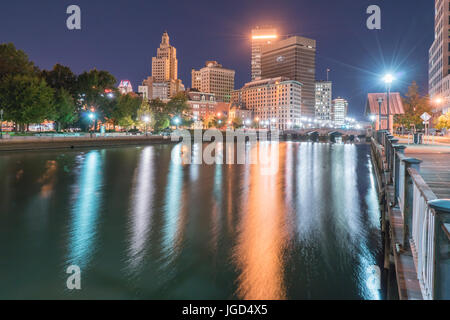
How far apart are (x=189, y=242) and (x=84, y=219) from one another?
4122mm

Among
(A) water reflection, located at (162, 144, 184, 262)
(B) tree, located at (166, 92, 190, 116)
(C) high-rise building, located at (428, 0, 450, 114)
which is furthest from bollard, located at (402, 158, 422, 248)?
(B) tree, located at (166, 92, 190, 116)

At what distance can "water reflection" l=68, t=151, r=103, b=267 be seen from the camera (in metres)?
7.84

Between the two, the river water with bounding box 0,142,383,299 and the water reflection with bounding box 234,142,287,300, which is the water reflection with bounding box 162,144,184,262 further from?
the water reflection with bounding box 234,142,287,300

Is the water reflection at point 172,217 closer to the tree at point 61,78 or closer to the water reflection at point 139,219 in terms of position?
the water reflection at point 139,219

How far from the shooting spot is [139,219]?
431 inches

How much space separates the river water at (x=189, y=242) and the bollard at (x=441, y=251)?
9.78ft

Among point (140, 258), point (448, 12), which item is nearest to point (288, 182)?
point (140, 258)

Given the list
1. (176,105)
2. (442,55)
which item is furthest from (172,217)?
(442,55)

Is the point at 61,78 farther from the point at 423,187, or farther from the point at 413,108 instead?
the point at 423,187

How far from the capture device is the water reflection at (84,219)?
25.7 feet

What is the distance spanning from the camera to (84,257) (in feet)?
25.1

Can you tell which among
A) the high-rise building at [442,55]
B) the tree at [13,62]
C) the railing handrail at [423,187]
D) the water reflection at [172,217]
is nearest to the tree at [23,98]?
the tree at [13,62]

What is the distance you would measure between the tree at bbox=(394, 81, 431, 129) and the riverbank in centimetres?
4771

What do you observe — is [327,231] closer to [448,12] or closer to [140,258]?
[140,258]
